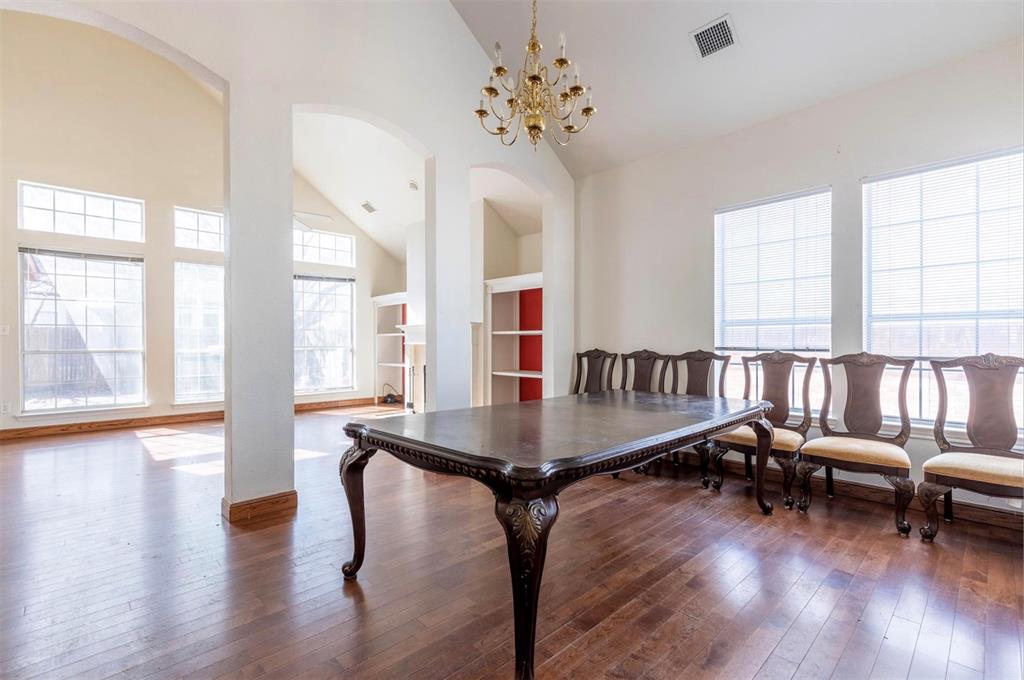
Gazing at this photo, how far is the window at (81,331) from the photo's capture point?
5.46 meters

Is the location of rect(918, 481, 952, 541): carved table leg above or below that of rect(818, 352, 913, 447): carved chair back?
below

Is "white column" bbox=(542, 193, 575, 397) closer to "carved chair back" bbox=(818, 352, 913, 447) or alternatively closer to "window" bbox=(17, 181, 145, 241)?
"carved chair back" bbox=(818, 352, 913, 447)

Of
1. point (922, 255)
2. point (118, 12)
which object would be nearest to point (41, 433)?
point (118, 12)

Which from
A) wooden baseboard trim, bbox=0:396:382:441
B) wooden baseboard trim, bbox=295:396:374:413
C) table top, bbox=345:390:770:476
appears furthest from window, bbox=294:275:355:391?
table top, bbox=345:390:770:476

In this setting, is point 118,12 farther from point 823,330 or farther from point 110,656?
point 823,330

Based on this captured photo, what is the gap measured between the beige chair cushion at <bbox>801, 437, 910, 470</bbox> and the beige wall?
738 cm

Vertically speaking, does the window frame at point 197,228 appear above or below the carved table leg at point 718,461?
above

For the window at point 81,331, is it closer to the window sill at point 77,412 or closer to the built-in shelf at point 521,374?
the window sill at point 77,412

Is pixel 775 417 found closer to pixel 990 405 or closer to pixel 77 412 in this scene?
pixel 990 405

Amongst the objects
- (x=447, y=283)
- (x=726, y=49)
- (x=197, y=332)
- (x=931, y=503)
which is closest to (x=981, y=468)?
(x=931, y=503)

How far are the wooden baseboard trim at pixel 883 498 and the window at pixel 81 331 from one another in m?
7.20

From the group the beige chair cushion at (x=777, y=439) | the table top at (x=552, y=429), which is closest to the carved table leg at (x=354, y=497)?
the table top at (x=552, y=429)

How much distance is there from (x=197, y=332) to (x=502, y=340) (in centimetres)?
430

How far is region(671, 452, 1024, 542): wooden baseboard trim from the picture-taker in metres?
2.82
